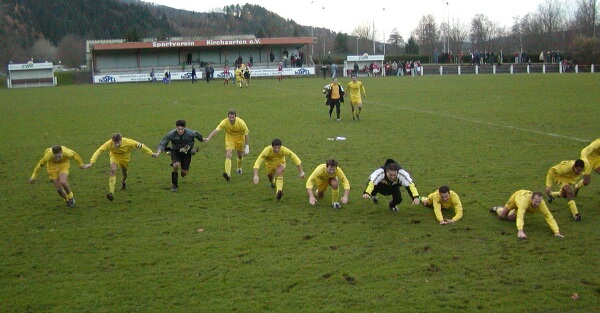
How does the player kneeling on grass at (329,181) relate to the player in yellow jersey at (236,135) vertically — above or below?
below

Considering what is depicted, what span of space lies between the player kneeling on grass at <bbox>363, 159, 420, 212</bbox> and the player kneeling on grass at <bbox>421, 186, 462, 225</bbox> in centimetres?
37

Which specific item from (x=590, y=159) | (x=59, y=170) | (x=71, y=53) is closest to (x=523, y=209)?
(x=590, y=159)

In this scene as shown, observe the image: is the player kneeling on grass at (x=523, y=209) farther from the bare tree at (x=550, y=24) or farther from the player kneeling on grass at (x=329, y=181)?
the bare tree at (x=550, y=24)

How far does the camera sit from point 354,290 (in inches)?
303

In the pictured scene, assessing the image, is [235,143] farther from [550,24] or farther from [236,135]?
[550,24]

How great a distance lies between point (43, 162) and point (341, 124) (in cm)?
1381

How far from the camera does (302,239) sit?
31.8ft

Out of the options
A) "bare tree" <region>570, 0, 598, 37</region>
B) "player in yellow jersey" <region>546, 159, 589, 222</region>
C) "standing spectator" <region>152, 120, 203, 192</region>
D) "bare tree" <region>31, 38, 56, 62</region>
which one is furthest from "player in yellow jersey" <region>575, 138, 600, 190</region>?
"bare tree" <region>31, 38, 56, 62</region>

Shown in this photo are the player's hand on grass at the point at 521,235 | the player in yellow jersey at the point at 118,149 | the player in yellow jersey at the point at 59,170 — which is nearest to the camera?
the player's hand on grass at the point at 521,235

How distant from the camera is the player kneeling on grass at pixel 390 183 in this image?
Answer: 425 inches

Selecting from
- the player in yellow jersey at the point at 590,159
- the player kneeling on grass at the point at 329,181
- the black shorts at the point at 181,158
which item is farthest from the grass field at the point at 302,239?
the black shorts at the point at 181,158

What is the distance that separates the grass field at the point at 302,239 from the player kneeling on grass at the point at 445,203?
155 mm

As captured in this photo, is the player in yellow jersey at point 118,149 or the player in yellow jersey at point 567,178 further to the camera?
the player in yellow jersey at point 118,149

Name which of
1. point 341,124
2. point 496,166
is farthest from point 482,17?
point 496,166
